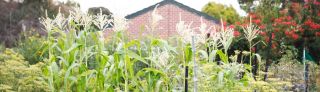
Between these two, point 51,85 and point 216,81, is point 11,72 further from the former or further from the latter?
point 216,81

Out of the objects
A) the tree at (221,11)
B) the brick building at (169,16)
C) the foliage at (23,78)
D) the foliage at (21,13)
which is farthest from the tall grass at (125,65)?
the tree at (221,11)

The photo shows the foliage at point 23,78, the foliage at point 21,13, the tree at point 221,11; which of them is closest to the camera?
the foliage at point 23,78

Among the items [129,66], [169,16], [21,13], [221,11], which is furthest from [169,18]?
[129,66]

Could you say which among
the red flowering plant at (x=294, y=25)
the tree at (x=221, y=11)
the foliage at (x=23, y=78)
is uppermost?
the tree at (x=221, y=11)

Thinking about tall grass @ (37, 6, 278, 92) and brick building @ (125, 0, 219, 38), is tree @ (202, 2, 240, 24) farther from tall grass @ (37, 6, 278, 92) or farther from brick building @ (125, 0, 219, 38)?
tall grass @ (37, 6, 278, 92)

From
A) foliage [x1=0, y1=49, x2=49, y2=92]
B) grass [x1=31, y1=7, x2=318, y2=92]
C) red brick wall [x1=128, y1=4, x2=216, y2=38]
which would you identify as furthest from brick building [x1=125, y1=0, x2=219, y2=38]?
grass [x1=31, y1=7, x2=318, y2=92]

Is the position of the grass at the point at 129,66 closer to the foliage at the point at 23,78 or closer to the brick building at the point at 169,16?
the foliage at the point at 23,78

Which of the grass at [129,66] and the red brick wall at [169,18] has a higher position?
the red brick wall at [169,18]

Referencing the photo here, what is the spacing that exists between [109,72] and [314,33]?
1090cm

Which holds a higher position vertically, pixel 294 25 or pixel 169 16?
pixel 169 16

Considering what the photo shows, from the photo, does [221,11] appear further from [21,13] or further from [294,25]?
[294,25]

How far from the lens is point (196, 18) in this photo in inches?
904

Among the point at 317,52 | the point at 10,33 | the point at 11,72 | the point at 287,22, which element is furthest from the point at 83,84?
the point at 10,33

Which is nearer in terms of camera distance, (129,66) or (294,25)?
(129,66)
